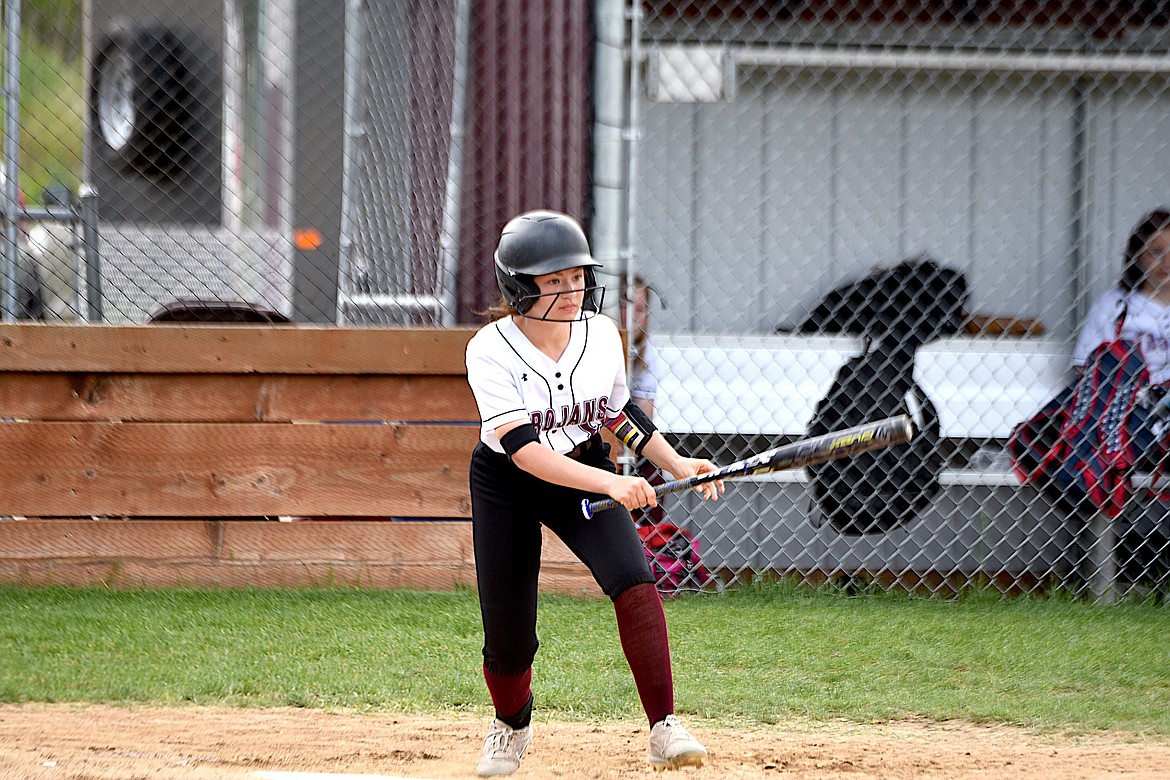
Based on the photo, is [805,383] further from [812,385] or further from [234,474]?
[234,474]

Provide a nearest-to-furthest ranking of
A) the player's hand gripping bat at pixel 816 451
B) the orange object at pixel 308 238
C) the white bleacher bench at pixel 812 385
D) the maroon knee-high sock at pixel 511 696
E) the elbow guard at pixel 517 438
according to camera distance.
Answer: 1. the player's hand gripping bat at pixel 816 451
2. the elbow guard at pixel 517 438
3. the maroon knee-high sock at pixel 511 696
4. the white bleacher bench at pixel 812 385
5. the orange object at pixel 308 238

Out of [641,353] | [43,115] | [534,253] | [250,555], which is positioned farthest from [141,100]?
[43,115]

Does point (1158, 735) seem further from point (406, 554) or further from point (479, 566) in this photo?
point (406, 554)

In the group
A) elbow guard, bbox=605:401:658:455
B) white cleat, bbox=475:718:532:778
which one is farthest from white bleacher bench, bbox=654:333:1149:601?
white cleat, bbox=475:718:532:778

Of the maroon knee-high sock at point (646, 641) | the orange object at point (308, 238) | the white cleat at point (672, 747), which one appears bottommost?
the white cleat at point (672, 747)

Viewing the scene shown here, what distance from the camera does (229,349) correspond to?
202 inches

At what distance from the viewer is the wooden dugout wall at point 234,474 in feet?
16.8

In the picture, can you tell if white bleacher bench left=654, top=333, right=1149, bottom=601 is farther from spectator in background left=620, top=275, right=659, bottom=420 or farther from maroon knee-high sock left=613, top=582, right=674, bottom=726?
maroon knee-high sock left=613, top=582, right=674, bottom=726

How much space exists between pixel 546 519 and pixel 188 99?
5.84m

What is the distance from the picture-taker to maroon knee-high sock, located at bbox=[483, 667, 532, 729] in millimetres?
3201

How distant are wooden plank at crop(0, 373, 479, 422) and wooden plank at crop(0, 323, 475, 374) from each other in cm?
5

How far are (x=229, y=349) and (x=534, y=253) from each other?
249 cm

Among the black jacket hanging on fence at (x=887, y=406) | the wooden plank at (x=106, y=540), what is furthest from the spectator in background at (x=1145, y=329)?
the wooden plank at (x=106, y=540)

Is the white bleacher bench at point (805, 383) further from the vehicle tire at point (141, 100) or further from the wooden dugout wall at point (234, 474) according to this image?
the vehicle tire at point (141, 100)
